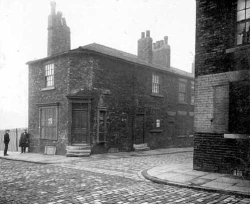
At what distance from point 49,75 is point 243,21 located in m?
12.4

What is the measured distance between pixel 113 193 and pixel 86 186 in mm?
1132

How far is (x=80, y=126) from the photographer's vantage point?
1541cm

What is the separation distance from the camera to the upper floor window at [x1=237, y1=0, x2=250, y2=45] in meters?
8.53

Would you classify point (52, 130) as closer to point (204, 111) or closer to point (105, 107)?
point (105, 107)

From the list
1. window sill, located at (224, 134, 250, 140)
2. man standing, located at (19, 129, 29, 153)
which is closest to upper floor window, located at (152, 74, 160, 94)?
man standing, located at (19, 129, 29, 153)

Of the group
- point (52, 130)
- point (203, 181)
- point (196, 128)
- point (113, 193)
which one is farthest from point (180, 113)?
point (113, 193)

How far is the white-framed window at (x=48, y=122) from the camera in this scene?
Answer: 16.4 meters

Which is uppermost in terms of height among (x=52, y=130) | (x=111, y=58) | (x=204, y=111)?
(x=111, y=58)

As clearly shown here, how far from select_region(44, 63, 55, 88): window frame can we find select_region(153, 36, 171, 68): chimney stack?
10.5 metres

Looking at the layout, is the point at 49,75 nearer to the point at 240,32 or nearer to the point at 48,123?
the point at 48,123

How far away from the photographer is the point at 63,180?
8.09 meters

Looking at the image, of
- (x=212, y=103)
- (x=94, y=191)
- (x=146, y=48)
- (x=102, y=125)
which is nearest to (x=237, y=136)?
(x=212, y=103)

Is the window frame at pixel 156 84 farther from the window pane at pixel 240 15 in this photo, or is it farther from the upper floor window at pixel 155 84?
the window pane at pixel 240 15

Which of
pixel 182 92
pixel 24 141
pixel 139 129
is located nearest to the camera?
pixel 24 141
